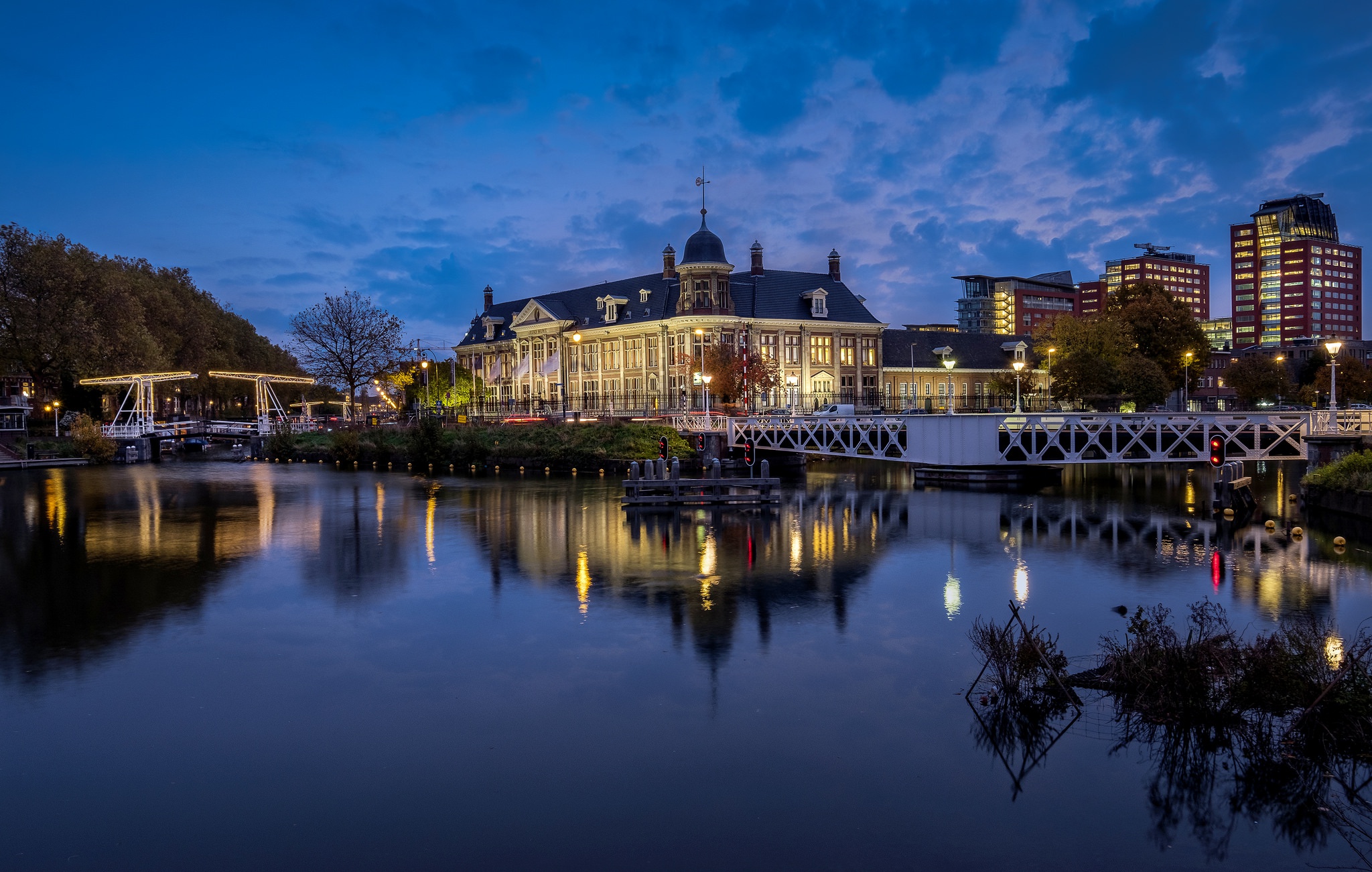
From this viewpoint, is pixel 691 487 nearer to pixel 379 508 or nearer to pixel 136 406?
pixel 379 508

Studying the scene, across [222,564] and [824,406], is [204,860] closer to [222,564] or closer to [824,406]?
[222,564]

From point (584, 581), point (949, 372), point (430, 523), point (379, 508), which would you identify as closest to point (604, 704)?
point (584, 581)

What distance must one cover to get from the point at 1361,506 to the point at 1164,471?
871 inches

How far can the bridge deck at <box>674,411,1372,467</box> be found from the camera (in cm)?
3425

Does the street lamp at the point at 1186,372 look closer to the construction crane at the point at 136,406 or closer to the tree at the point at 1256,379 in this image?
the tree at the point at 1256,379

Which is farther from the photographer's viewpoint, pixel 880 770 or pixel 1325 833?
pixel 880 770

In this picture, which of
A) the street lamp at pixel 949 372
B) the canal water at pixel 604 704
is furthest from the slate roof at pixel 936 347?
the canal water at pixel 604 704

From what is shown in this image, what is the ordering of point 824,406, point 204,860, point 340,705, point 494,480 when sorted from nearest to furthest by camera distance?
point 204,860 → point 340,705 → point 494,480 → point 824,406

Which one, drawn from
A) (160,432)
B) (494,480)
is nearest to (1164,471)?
(494,480)

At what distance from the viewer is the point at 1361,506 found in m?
26.8

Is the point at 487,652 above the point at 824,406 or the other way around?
the other way around

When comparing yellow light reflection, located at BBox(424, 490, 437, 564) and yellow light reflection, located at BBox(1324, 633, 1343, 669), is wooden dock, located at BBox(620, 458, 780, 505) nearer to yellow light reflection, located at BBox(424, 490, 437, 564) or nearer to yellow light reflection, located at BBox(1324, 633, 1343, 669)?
yellow light reflection, located at BBox(424, 490, 437, 564)

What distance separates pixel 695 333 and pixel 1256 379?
5963 centimetres

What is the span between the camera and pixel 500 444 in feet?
185
